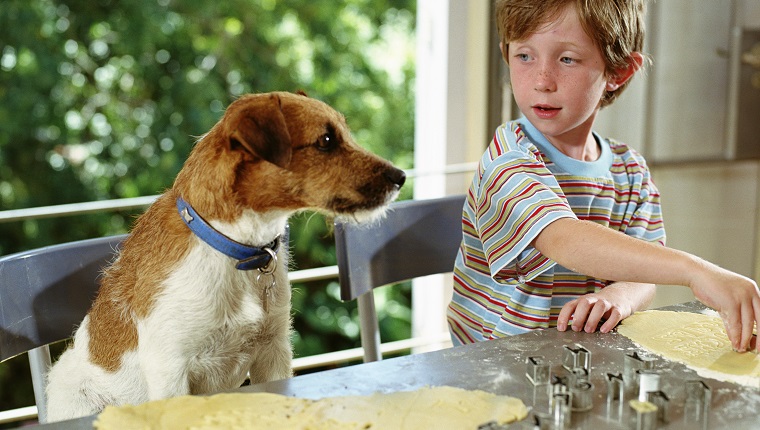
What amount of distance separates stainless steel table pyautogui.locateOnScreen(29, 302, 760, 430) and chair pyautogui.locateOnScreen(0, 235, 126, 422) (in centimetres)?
42

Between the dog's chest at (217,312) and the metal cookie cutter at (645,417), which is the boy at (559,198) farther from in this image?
the dog's chest at (217,312)

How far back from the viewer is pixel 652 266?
3.63 ft

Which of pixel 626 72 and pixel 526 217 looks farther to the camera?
pixel 626 72

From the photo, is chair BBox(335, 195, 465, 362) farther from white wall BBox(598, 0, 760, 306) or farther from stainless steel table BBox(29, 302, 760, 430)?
white wall BBox(598, 0, 760, 306)

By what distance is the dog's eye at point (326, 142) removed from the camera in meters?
1.16

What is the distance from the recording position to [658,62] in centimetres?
302

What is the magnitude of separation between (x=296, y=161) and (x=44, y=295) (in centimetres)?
48

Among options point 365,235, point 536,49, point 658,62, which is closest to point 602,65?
point 536,49

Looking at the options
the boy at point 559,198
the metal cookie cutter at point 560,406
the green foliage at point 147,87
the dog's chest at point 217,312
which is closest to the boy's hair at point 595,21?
the boy at point 559,198

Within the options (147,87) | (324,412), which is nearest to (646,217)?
(324,412)

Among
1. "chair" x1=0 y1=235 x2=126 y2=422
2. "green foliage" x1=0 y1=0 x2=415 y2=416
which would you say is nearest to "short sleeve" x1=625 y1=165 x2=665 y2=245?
"chair" x1=0 y1=235 x2=126 y2=422

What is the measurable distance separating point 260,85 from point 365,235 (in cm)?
326

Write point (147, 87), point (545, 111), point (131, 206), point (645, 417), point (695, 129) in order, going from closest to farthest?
1. point (645, 417)
2. point (545, 111)
3. point (131, 206)
4. point (695, 129)
5. point (147, 87)

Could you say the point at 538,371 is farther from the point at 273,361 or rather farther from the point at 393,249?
the point at 393,249
